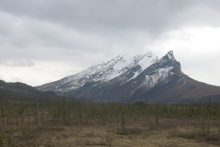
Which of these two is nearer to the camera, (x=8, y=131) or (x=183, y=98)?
(x=8, y=131)

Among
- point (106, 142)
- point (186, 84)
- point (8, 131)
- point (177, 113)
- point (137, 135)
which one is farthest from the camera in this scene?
point (186, 84)

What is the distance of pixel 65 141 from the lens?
16812mm

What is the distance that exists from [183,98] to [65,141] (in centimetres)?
15688

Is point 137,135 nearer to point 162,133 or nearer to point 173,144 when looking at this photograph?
point 162,133

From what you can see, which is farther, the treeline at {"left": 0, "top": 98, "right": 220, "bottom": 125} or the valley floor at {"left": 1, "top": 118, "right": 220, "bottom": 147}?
the treeline at {"left": 0, "top": 98, "right": 220, "bottom": 125}

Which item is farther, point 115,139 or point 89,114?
point 89,114

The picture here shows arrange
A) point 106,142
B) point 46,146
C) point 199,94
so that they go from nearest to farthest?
point 46,146
point 106,142
point 199,94

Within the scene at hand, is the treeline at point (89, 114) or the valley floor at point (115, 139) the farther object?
the treeline at point (89, 114)

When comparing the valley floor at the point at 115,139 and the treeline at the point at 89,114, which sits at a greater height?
→ the treeline at the point at 89,114

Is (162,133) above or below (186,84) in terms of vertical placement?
below

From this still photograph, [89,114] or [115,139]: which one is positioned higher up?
[89,114]

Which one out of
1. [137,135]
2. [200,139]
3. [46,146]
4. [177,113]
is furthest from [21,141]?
[177,113]

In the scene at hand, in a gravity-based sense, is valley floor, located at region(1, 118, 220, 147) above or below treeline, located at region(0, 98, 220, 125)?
below

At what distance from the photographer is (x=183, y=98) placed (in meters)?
165
